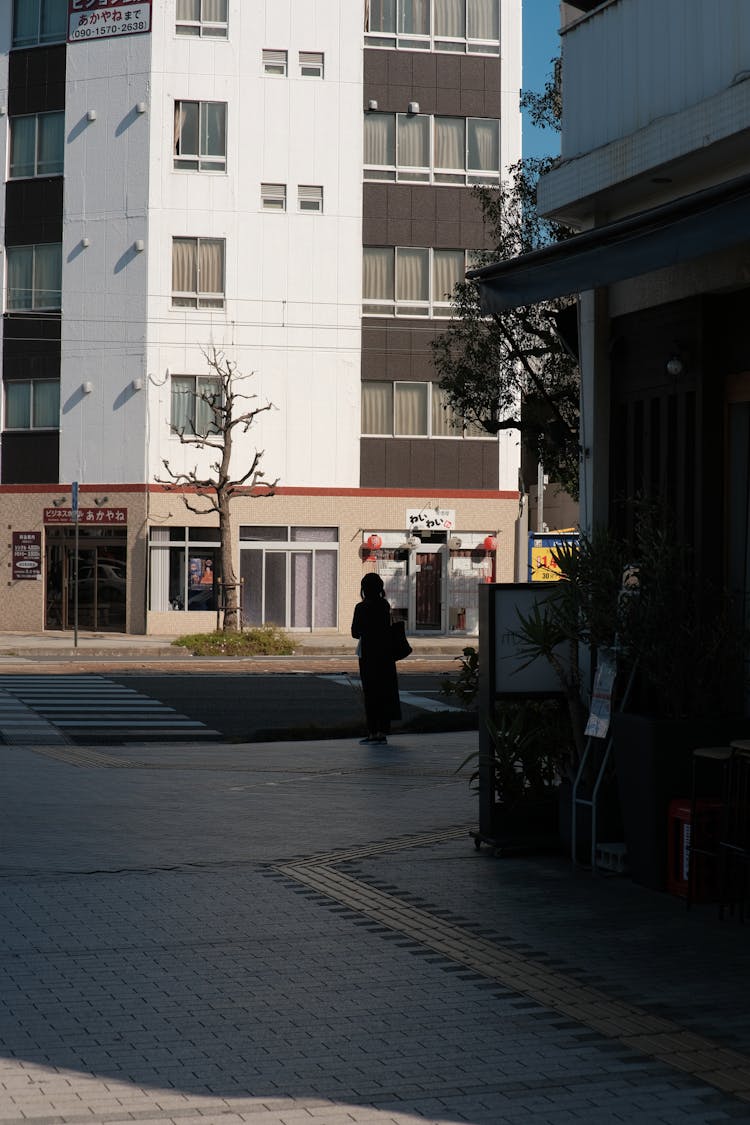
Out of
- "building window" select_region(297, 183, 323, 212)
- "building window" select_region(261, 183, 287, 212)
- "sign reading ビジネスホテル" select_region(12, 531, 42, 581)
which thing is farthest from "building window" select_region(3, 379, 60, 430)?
"building window" select_region(297, 183, 323, 212)

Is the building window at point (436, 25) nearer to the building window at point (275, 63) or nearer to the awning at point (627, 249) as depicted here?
the building window at point (275, 63)

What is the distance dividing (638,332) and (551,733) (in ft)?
8.38

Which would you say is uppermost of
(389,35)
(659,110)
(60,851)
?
(389,35)

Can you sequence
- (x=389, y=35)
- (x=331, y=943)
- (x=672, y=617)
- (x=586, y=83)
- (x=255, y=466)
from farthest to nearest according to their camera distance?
(x=389, y=35)
(x=255, y=466)
(x=586, y=83)
(x=672, y=617)
(x=331, y=943)

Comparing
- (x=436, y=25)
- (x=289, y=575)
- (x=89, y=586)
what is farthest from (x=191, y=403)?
(x=436, y=25)

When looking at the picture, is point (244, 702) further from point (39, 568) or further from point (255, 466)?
point (39, 568)

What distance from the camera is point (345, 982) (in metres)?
6.76

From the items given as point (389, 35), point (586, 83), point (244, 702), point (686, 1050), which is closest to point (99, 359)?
point (389, 35)

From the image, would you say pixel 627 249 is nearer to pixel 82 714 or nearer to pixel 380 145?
pixel 82 714

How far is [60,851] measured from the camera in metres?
10.1

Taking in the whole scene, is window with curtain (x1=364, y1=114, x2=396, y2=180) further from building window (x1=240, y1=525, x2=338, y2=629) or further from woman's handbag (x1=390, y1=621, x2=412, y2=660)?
woman's handbag (x1=390, y1=621, x2=412, y2=660)

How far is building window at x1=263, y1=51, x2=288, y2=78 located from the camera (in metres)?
42.3

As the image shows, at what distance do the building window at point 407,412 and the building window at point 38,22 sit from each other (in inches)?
486

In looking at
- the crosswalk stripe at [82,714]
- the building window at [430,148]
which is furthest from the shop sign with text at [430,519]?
the crosswalk stripe at [82,714]
